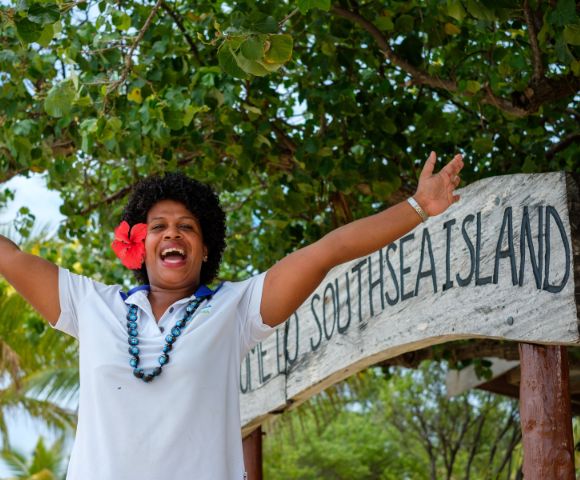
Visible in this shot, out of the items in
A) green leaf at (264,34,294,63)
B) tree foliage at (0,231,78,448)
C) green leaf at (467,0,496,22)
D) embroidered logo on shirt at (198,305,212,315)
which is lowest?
embroidered logo on shirt at (198,305,212,315)

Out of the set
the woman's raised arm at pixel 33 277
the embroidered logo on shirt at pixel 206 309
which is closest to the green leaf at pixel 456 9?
the embroidered logo on shirt at pixel 206 309

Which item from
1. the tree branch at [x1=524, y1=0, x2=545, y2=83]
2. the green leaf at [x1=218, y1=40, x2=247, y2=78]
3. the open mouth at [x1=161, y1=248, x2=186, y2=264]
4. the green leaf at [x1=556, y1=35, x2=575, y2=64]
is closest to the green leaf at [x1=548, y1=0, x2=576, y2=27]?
the green leaf at [x1=556, y1=35, x2=575, y2=64]

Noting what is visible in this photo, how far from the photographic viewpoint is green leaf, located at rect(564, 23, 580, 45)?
3.41 m

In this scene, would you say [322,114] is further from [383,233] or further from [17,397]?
[17,397]

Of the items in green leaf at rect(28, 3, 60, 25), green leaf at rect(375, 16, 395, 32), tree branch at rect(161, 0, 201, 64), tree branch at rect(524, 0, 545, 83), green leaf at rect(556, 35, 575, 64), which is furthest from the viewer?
tree branch at rect(161, 0, 201, 64)

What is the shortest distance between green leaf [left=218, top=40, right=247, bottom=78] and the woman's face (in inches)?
18.2

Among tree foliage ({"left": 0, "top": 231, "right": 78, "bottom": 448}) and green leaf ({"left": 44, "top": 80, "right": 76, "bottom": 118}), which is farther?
tree foliage ({"left": 0, "top": 231, "right": 78, "bottom": 448})

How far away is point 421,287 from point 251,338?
128 centimetres

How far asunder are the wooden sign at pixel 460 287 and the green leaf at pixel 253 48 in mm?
1023

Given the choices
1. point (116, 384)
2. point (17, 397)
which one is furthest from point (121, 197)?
point (17, 397)

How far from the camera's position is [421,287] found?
3.87 m

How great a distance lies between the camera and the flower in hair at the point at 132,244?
2.86 meters

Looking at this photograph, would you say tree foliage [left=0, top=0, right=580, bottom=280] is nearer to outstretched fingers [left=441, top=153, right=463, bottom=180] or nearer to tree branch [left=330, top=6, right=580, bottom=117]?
tree branch [left=330, top=6, right=580, bottom=117]

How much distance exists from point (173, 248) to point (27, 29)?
→ 855mm
